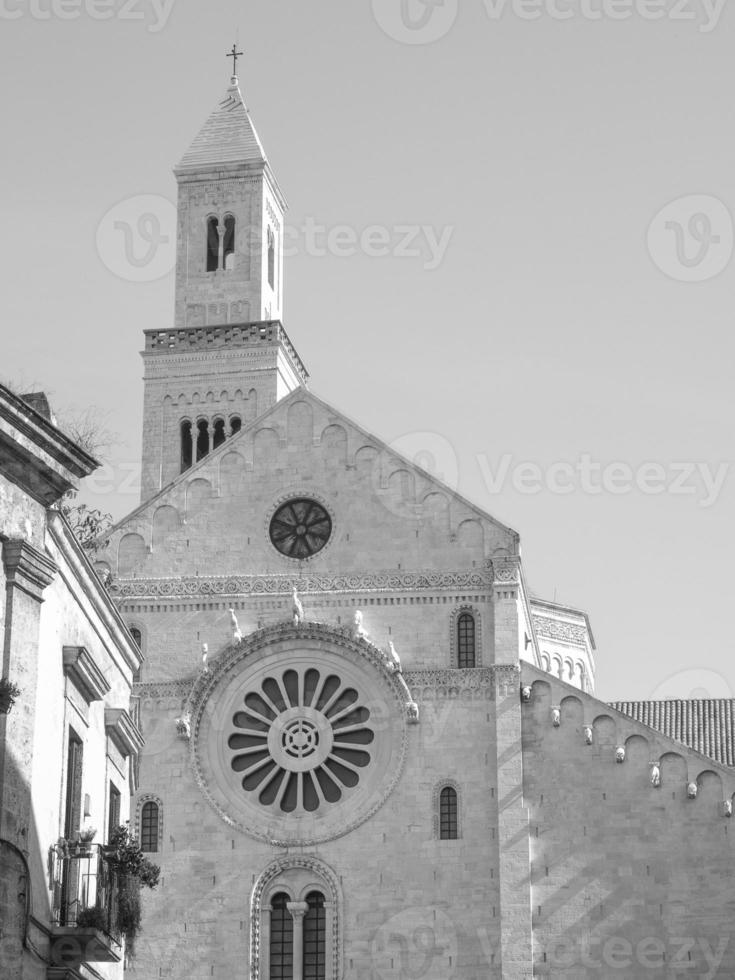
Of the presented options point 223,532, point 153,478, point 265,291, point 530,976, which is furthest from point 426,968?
point 265,291

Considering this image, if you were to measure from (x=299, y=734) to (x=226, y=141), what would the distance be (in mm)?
24237

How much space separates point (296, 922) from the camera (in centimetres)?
4434

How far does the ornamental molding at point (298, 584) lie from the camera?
151ft

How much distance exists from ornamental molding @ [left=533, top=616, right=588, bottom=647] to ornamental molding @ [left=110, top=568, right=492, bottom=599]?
1818 centimetres

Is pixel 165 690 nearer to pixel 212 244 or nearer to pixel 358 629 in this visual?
pixel 358 629

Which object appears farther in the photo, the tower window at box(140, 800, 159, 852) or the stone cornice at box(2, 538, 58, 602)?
the tower window at box(140, 800, 159, 852)

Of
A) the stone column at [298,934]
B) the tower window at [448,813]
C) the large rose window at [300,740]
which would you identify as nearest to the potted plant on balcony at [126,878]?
the stone column at [298,934]

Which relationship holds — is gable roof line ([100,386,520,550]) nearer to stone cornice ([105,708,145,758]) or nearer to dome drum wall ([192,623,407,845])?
dome drum wall ([192,623,407,845])

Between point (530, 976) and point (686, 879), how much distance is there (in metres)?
3.90

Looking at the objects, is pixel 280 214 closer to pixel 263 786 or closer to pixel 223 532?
pixel 223 532

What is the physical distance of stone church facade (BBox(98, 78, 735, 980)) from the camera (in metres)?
43.7

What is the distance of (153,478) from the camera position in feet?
196

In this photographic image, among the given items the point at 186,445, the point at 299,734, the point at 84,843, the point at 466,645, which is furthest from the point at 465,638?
the point at 84,843

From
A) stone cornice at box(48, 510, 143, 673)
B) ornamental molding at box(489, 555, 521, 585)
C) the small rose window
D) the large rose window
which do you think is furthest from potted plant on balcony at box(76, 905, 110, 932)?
the small rose window
